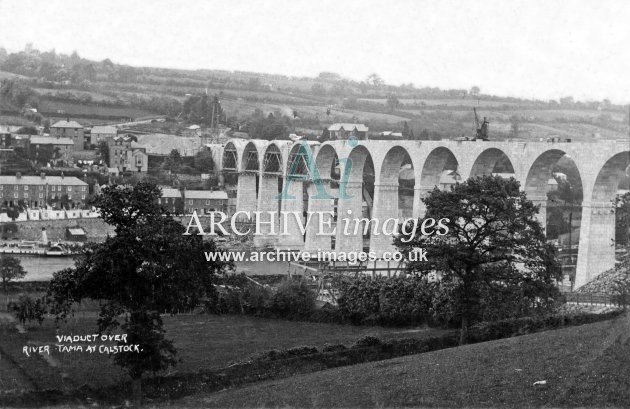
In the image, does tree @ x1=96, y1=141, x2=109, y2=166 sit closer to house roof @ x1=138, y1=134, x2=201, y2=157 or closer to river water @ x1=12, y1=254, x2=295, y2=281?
house roof @ x1=138, y1=134, x2=201, y2=157

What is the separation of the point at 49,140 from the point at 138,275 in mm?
16079

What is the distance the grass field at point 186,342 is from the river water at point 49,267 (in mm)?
5321

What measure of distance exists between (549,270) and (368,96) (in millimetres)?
19407

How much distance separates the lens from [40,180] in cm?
2853

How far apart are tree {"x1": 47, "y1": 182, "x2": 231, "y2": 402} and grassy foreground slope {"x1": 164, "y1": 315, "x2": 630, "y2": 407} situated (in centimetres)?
128

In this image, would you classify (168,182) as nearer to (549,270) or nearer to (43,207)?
(43,207)

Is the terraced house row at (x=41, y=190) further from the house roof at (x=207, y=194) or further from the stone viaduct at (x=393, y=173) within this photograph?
the stone viaduct at (x=393, y=173)

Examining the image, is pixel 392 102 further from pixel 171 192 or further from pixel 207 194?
pixel 171 192

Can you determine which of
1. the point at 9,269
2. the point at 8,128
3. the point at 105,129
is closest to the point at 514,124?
the point at 105,129

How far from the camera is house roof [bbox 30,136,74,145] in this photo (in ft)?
98.7

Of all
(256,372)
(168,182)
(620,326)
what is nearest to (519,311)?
(620,326)

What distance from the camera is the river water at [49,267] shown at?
2578 cm

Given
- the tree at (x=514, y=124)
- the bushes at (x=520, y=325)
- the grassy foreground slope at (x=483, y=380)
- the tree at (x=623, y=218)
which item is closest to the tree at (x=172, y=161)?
the bushes at (x=520, y=325)

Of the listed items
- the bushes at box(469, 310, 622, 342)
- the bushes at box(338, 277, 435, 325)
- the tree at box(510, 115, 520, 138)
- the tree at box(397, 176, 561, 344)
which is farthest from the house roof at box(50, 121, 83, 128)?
the bushes at box(469, 310, 622, 342)
